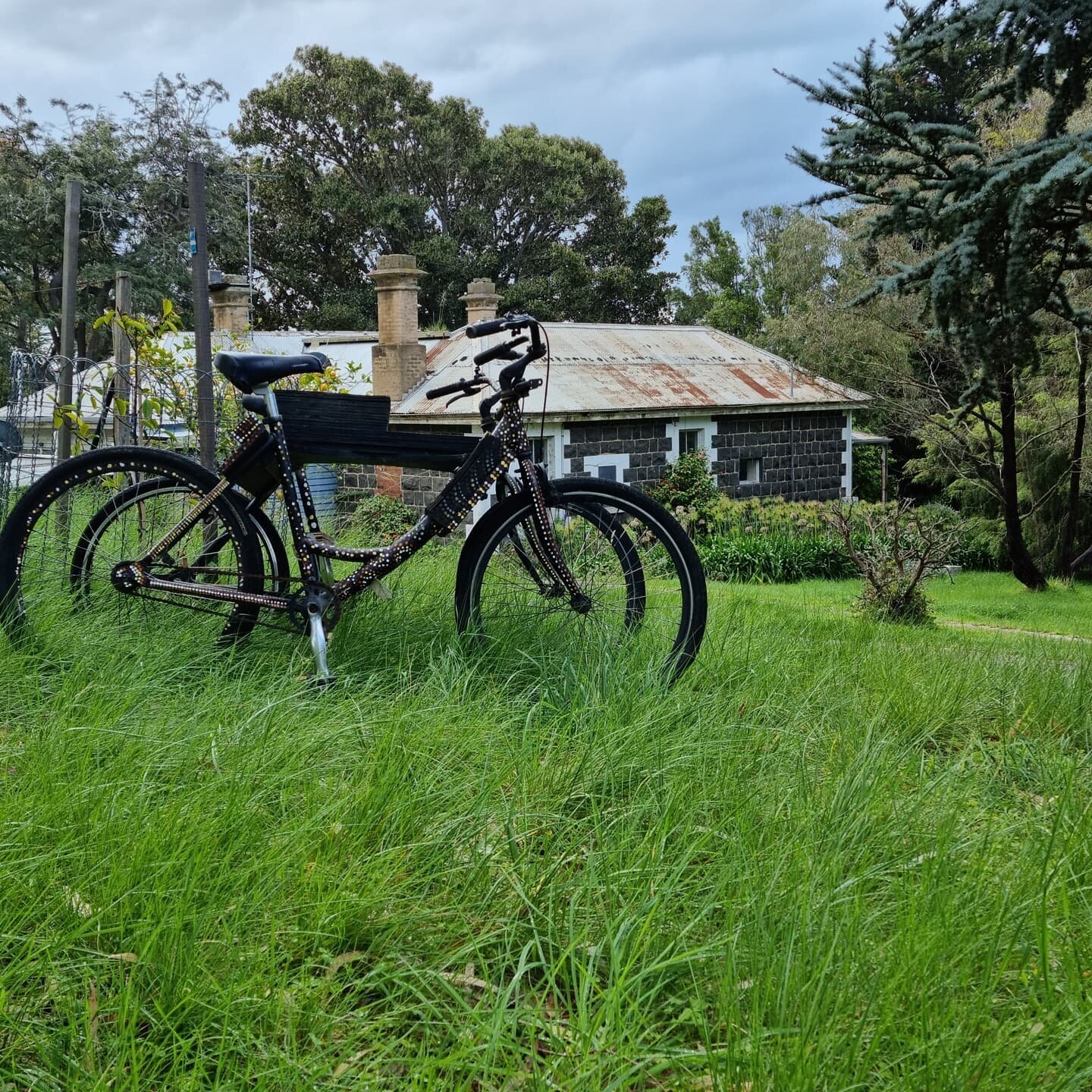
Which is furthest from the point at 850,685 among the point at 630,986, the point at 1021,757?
the point at 630,986

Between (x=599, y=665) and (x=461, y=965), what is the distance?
5.09 ft

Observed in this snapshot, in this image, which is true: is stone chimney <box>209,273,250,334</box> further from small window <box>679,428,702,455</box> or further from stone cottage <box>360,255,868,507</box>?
small window <box>679,428,702,455</box>

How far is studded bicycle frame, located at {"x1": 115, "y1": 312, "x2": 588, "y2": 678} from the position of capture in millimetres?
3793

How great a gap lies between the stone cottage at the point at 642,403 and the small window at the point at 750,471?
0.8 inches

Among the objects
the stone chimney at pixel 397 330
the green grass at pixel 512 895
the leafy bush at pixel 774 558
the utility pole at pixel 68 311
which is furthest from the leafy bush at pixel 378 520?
the leafy bush at pixel 774 558

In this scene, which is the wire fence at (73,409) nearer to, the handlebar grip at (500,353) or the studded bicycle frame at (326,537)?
the studded bicycle frame at (326,537)

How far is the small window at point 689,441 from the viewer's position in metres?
20.4

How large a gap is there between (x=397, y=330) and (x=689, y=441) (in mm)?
5510

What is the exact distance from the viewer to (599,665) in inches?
141

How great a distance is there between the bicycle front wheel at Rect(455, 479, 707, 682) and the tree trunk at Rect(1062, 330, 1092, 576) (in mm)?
11940

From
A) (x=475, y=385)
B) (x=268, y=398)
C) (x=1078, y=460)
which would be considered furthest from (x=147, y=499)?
(x=1078, y=460)

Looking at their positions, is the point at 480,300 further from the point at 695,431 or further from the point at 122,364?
the point at 122,364

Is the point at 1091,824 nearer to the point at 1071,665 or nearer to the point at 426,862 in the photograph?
the point at 426,862

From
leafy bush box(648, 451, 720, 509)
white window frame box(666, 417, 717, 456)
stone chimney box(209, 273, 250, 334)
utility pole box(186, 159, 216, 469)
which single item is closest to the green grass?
utility pole box(186, 159, 216, 469)
